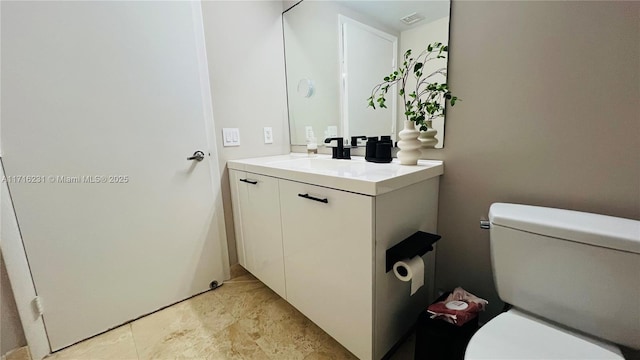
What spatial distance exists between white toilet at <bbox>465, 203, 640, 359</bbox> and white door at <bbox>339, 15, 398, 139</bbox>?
78 cm

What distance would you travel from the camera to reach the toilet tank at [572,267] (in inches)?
27.0

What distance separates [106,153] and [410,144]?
1513 mm

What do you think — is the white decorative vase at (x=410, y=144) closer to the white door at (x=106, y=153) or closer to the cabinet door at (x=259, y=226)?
the cabinet door at (x=259, y=226)

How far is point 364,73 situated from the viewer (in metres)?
1.54

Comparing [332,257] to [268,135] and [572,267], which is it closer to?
[572,267]

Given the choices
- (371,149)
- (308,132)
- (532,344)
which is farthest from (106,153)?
(532,344)

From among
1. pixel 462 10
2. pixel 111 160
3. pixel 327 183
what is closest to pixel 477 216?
pixel 327 183

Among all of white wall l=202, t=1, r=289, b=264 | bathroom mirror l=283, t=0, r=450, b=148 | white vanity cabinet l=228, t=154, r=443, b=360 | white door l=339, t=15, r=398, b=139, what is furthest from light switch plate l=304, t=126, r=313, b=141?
white vanity cabinet l=228, t=154, r=443, b=360

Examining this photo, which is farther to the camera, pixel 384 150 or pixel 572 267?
pixel 384 150

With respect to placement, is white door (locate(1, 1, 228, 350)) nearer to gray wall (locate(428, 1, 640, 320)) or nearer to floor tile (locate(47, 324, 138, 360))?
floor tile (locate(47, 324, 138, 360))

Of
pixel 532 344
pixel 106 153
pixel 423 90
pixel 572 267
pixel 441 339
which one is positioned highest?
pixel 423 90

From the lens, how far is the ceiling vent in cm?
121

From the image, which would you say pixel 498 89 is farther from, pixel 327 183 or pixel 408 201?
pixel 327 183

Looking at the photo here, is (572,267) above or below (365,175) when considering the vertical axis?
below
